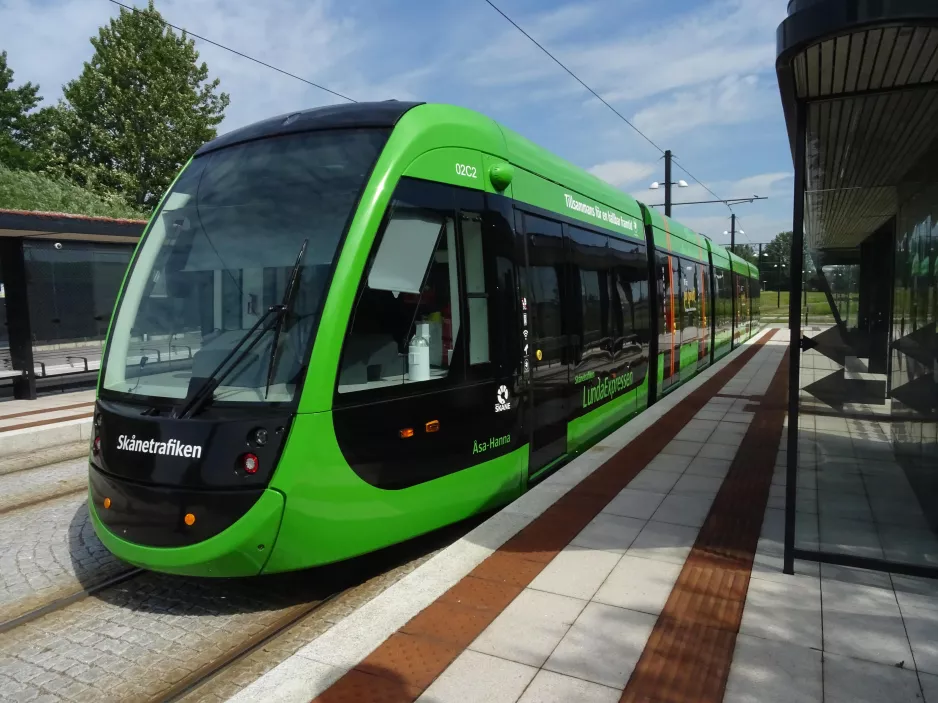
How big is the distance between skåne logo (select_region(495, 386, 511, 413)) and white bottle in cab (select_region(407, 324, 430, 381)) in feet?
2.60

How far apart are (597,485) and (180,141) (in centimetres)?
3496

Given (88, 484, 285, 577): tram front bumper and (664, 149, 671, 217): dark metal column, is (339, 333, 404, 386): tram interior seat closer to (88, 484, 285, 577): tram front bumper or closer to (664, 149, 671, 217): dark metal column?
(88, 484, 285, 577): tram front bumper

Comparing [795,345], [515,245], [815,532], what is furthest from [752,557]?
[515,245]

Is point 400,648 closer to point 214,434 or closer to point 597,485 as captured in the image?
point 214,434

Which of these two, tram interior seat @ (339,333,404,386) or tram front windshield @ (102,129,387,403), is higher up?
tram front windshield @ (102,129,387,403)

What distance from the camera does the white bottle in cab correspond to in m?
4.64

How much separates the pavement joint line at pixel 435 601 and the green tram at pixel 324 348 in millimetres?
377

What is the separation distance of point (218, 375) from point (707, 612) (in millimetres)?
3088

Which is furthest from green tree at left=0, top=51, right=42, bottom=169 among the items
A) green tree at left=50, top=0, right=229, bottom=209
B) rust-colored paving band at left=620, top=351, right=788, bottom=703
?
rust-colored paving band at left=620, top=351, right=788, bottom=703

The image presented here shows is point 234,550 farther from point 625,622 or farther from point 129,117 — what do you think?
point 129,117

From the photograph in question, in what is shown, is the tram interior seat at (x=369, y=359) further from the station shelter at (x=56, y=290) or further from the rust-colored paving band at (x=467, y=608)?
the station shelter at (x=56, y=290)

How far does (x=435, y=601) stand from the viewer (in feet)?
12.9

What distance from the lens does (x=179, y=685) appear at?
3486mm

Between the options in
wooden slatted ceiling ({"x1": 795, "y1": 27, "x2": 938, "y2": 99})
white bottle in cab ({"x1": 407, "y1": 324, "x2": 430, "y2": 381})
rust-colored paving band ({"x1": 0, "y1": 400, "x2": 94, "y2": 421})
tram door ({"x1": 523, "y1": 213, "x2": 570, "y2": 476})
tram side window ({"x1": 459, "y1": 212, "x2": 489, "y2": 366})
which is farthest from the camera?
rust-colored paving band ({"x1": 0, "y1": 400, "x2": 94, "y2": 421})
